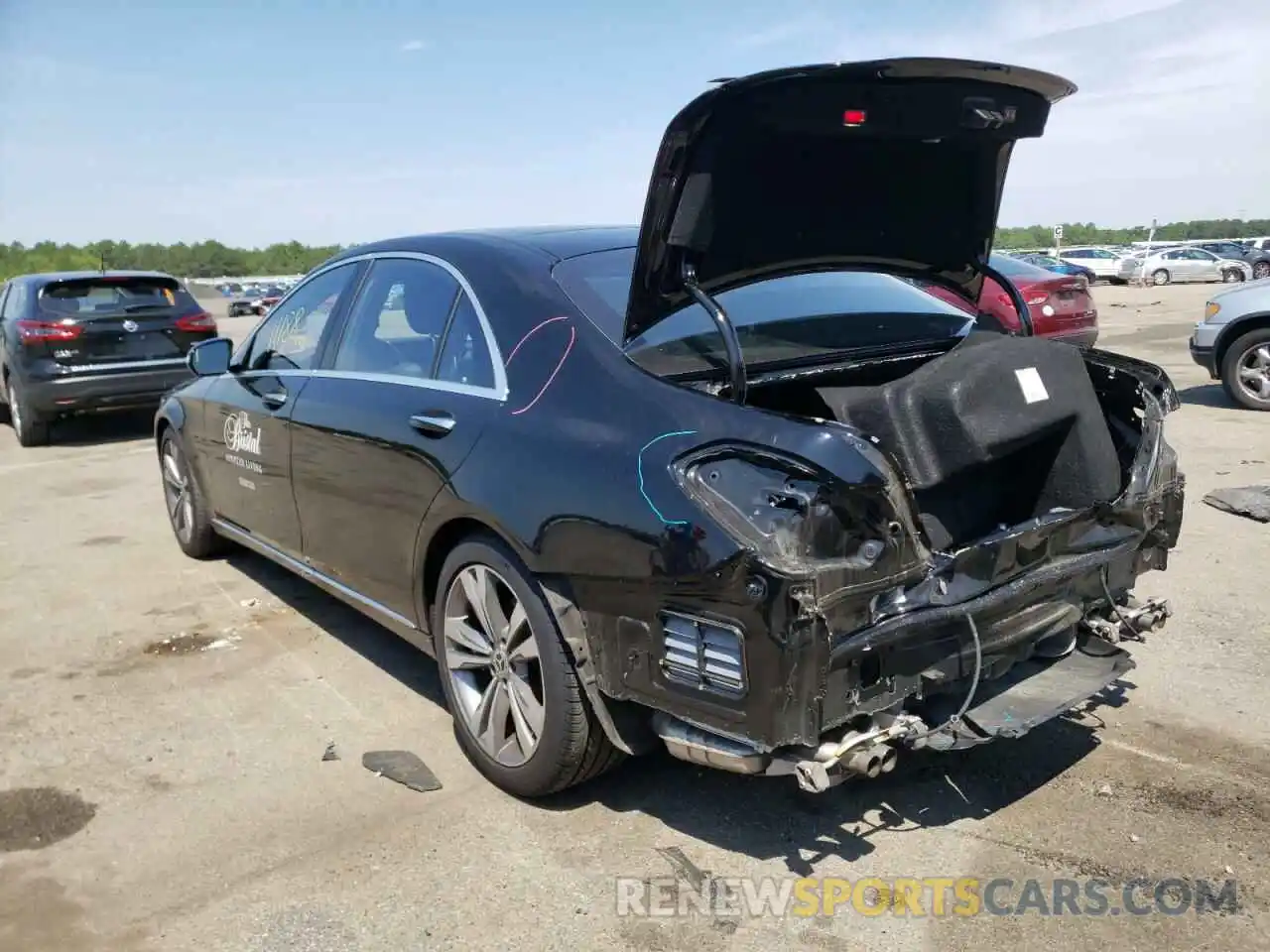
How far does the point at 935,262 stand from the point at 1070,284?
8.65m

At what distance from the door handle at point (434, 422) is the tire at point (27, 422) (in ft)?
27.5

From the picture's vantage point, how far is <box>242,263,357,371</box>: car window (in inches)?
177

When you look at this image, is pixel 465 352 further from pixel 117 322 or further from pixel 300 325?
pixel 117 322

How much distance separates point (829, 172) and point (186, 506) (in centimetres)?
432

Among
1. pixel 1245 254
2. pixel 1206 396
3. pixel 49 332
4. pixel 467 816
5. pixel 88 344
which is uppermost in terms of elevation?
pixel 1245 254

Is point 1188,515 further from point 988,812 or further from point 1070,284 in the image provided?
point 1070,284

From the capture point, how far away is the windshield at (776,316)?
126 inches

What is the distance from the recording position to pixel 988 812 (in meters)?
3.22

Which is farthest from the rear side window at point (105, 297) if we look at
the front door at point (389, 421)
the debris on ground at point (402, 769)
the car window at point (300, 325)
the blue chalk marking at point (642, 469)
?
the blue chalk marking at point (642, 469)

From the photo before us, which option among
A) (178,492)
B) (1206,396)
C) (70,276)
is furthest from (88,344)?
(1206,396)

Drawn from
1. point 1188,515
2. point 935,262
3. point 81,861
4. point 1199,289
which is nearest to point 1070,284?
point 1188,515

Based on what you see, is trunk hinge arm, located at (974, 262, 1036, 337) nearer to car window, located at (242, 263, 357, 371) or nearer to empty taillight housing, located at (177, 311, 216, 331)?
car window, located at (242, 263, 357, 371)

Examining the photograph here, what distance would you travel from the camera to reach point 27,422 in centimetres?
1041

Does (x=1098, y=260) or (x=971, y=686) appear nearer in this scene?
(x=971, y=686)
